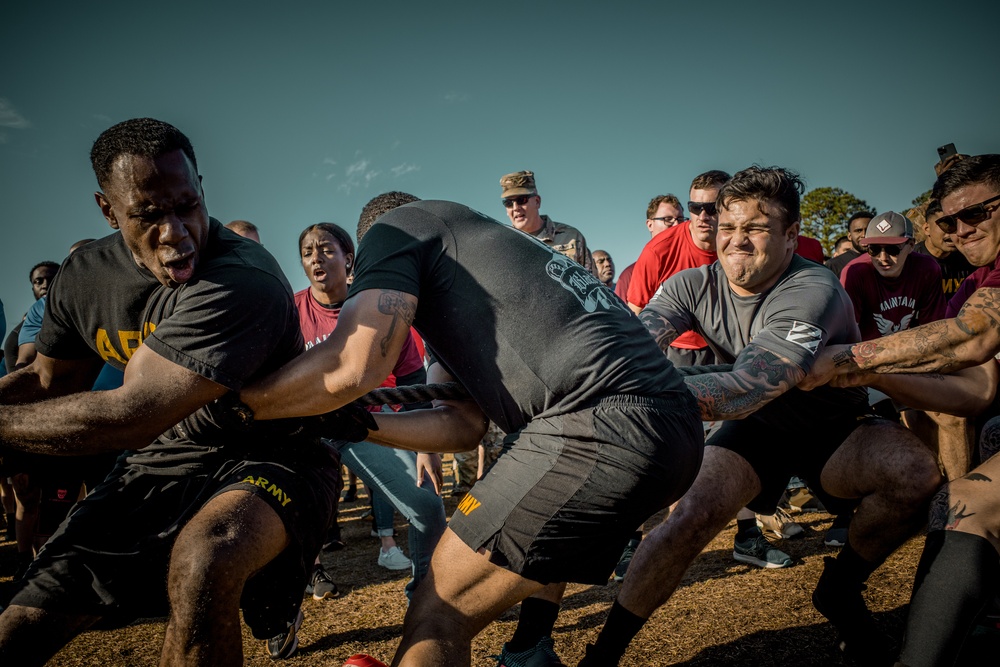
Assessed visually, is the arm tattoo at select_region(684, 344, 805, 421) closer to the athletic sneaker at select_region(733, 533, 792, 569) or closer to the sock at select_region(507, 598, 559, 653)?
the sock at select_region(507, 598, 559, 653)

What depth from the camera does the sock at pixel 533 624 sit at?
2514 millimetres

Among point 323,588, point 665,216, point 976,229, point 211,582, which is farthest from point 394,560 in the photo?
point 665,216

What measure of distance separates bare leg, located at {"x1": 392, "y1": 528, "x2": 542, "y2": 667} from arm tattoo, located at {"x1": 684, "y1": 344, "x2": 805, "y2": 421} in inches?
38.0

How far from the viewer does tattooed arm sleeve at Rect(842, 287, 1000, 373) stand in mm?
2314

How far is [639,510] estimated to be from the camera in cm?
175

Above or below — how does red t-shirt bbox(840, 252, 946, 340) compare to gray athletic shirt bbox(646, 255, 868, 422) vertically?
below

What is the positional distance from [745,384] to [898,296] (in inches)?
139

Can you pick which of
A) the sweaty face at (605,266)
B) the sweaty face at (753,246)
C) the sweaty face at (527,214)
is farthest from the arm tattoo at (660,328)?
the sweaty face at (605,266)

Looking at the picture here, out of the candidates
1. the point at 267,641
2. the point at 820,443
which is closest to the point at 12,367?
the point at 267,641

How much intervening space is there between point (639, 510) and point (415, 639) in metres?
0.76

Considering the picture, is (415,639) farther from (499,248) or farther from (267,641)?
(267,641)

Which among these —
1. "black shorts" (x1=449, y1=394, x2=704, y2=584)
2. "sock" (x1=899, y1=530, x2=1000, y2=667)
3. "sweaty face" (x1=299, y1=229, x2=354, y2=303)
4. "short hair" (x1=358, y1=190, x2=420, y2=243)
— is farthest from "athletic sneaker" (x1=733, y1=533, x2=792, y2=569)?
"sweaty face" (x1=299, y1=229, x2=354, y2=303)

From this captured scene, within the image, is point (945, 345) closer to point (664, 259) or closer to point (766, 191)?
point (766, 191)

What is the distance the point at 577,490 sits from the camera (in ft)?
5.52
